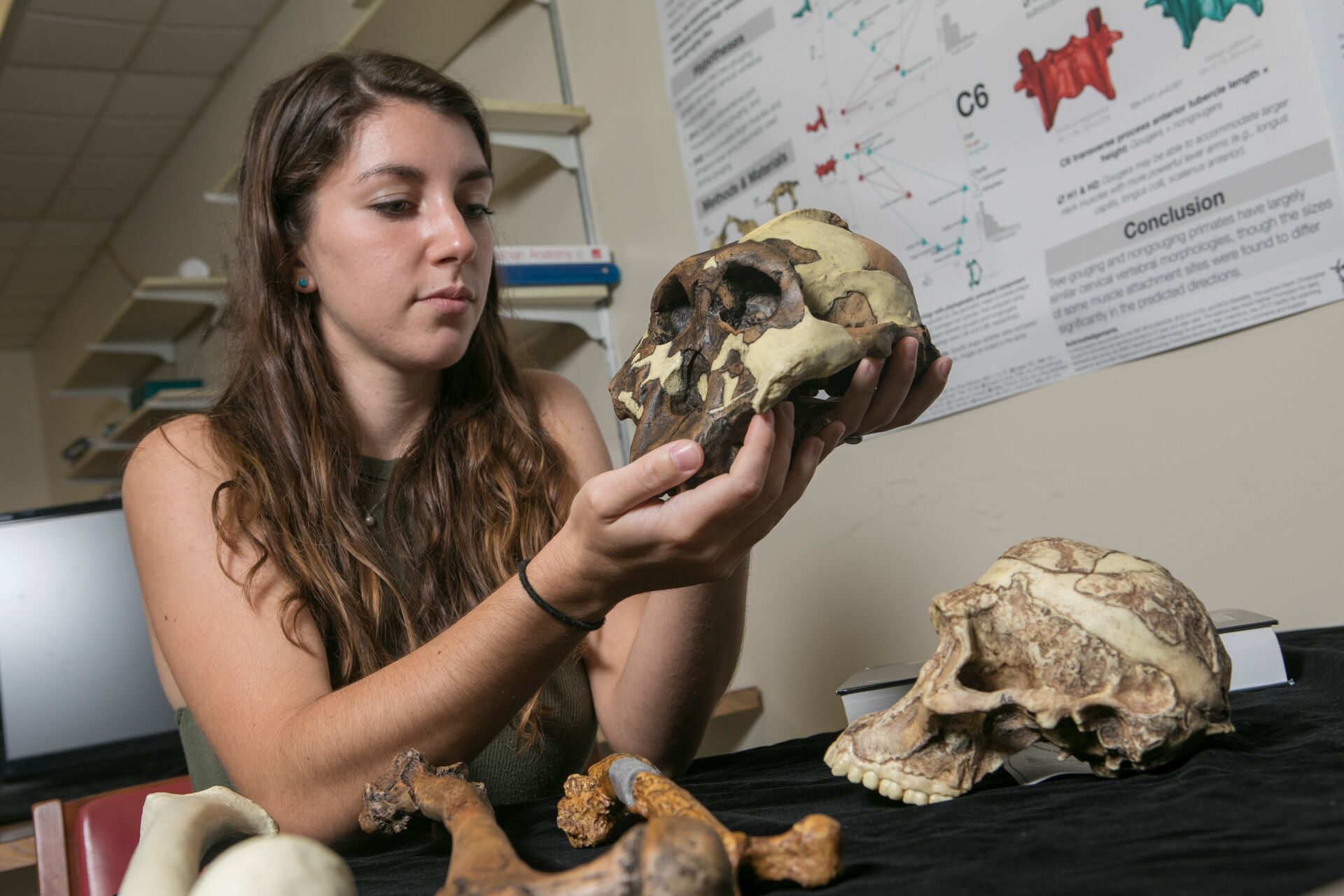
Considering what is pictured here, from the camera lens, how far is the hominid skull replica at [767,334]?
0.72 meters

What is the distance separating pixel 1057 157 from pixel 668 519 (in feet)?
2.59

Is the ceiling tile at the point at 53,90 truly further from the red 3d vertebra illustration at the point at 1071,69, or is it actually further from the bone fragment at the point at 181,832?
the bone fragment at the point at 181,832

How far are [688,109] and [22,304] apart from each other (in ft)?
16.3

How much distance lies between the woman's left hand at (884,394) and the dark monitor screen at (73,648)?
1.55m

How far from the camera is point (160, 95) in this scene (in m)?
3.69

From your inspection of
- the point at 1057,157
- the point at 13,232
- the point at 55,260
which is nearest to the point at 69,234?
the point at 13,232

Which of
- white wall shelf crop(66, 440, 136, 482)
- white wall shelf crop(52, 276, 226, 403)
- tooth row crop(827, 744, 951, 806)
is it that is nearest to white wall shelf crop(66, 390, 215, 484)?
white wall shelf crop(66, 440, 136, 482)

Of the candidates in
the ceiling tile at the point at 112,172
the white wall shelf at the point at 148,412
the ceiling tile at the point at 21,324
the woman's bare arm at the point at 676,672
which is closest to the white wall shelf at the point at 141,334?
the white wall shelf at the point at 148,412

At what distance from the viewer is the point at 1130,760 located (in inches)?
25.8

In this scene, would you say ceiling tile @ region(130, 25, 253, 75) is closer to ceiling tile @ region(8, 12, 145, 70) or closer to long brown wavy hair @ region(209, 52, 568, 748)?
ceiling tile @ region(8, 12, 145, 70)

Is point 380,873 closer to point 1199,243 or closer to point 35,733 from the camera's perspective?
point 1199,243

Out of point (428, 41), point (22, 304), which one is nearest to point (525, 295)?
point (428, 41)


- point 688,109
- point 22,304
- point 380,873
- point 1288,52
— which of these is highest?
point 22,304

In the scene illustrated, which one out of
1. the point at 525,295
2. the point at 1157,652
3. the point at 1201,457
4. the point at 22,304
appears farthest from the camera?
the point at 22,304
